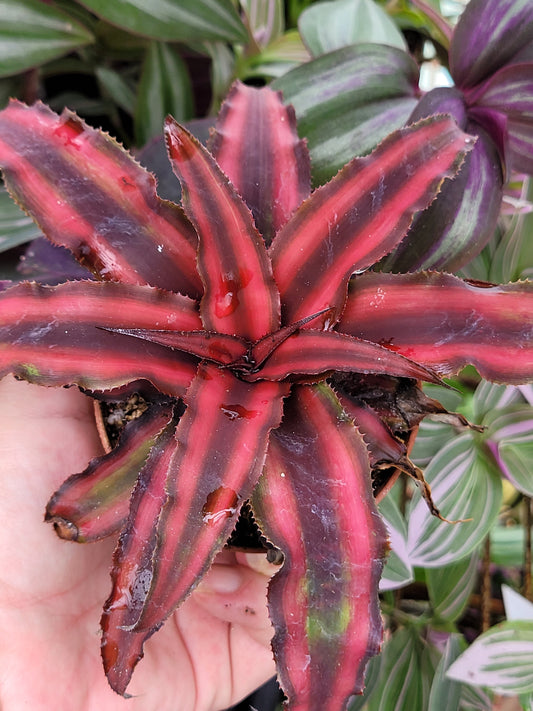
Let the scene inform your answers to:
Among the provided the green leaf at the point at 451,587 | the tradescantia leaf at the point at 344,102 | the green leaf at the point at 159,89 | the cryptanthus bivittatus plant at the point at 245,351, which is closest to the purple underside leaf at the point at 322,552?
the cryptanthus bivittatus plant at the point at 245,351

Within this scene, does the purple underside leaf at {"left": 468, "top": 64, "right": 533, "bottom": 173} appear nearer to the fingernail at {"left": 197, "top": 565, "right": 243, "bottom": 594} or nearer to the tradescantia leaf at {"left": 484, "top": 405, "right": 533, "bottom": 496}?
the tradescantia leaf at {"left": 484, "top": 405, "right": 533, "bottom": 496}

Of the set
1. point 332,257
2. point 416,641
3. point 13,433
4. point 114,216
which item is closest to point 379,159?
point 332,257

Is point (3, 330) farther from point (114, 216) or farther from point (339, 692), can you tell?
point (339, 692)

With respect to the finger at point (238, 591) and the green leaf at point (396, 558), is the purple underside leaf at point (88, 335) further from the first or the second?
the green leaf at point (396, 558)

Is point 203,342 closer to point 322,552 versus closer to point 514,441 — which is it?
point 322,552

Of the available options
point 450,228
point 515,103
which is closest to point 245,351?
point 450,228

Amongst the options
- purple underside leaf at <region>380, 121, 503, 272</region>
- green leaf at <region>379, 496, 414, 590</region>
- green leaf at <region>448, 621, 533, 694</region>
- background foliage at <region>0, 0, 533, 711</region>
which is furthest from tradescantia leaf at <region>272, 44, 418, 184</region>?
green leaf at <region>448, 621, 533, 694</region>
